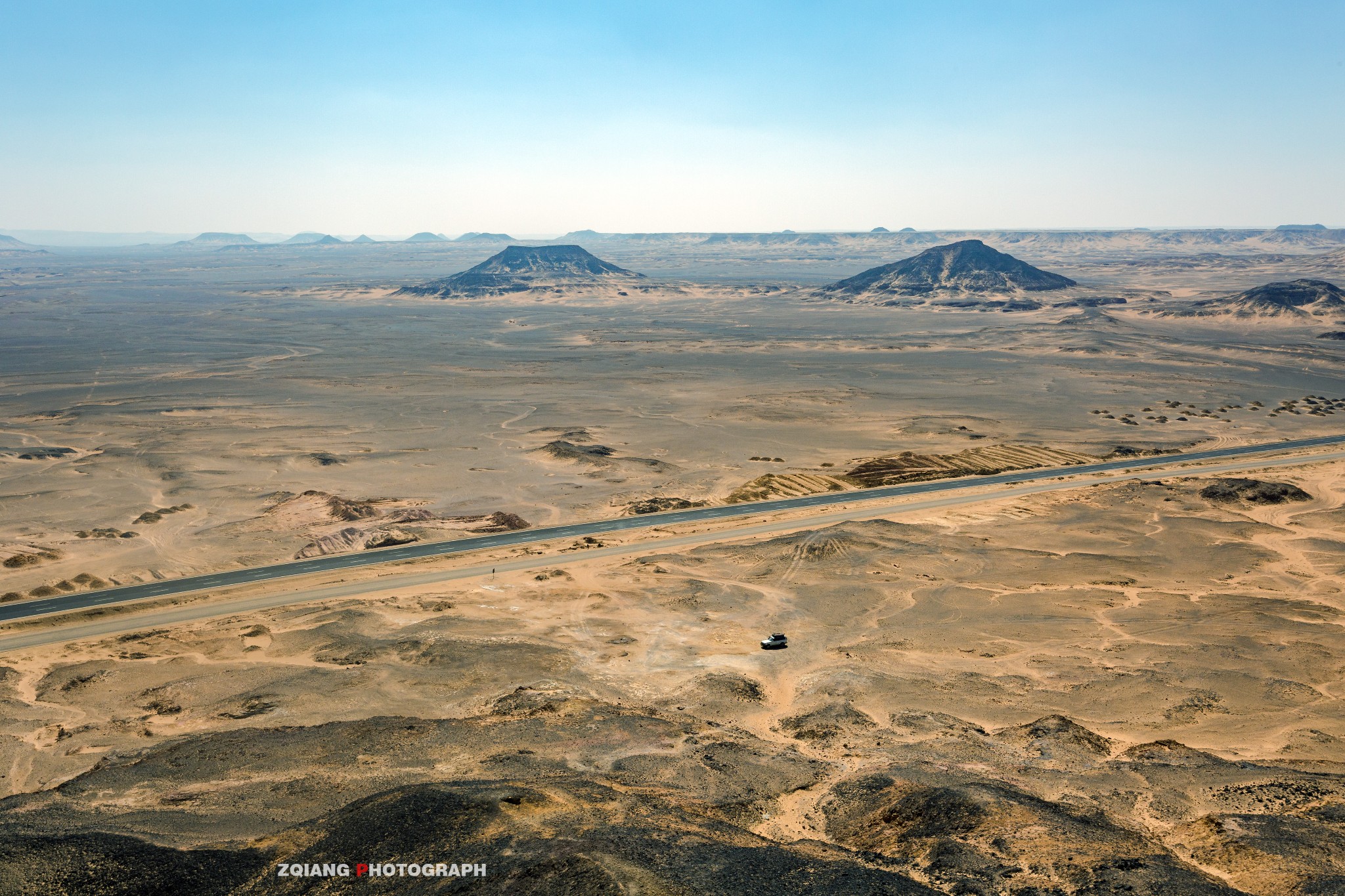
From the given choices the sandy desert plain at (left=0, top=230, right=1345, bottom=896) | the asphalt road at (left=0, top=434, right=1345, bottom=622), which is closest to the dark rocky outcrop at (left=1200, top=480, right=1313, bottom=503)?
the sandy desert plain at (left=0, top=230, right=1345, bottom=896)

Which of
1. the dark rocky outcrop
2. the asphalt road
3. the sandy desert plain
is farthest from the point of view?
the dark rocky outcrop

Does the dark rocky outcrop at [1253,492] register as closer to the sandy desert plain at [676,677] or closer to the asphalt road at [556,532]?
the sandy desert plain at [676,677]

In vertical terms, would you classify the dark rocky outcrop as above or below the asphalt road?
above

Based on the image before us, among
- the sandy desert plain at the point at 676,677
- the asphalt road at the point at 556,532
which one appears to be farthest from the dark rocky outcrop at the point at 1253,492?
the asphalt road at the point at 556,532

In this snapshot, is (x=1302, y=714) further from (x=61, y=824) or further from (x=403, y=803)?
(x=61, y=824)

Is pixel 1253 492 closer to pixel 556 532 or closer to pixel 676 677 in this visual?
pixel 676 677

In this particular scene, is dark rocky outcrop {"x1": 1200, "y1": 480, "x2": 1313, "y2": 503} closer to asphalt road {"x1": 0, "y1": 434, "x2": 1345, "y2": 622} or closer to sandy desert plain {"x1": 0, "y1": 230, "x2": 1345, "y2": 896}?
sandy desert plain {"x1": 0, "y1": 230, "x2": 1345, "y2": 896}

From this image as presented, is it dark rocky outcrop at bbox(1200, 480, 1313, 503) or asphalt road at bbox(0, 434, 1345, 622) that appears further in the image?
dark rocky outcrop at bbox(1200, 480, 1313, 503)

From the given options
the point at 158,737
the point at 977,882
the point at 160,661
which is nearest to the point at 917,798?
the point at 977,882
